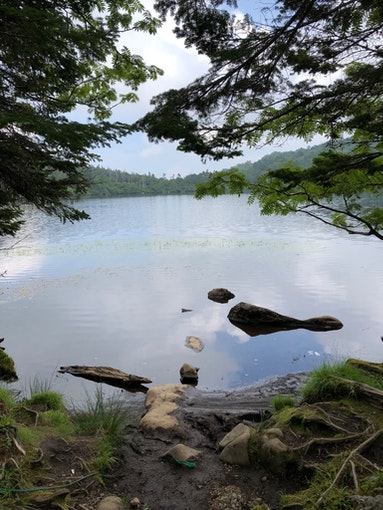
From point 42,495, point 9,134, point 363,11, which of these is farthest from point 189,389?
point 363,11

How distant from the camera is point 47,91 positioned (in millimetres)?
6211

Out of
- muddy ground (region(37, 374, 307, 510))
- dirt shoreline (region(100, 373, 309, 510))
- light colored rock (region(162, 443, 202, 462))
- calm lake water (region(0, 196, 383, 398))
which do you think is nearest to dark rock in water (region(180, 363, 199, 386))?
calm lake water (region(0, 196, 383, 398))

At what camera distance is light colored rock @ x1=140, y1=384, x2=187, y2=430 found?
6.32 m

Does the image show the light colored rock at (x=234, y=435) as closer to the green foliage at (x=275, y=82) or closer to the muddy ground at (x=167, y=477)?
the muddy ground at (x=167, y=477)

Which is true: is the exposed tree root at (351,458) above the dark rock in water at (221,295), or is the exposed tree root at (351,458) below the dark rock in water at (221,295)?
above

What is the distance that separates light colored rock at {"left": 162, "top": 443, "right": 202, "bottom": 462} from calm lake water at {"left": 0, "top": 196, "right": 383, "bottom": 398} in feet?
13.3

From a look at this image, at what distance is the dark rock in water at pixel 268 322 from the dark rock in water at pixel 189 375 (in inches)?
151

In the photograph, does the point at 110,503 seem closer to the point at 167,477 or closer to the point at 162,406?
the point at 167,477

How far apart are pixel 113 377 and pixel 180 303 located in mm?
7133

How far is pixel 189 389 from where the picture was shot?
852cm

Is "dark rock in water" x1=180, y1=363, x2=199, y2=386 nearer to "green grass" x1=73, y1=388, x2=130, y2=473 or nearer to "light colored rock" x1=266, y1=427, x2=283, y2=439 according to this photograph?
"green grass" x1=73, y1=388, x2=130, y2=473

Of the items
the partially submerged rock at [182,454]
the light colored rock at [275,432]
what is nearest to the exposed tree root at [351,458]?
the light colored rock at [275,432]

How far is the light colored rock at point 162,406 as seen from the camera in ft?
20.7

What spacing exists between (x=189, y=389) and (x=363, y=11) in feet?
25.6
